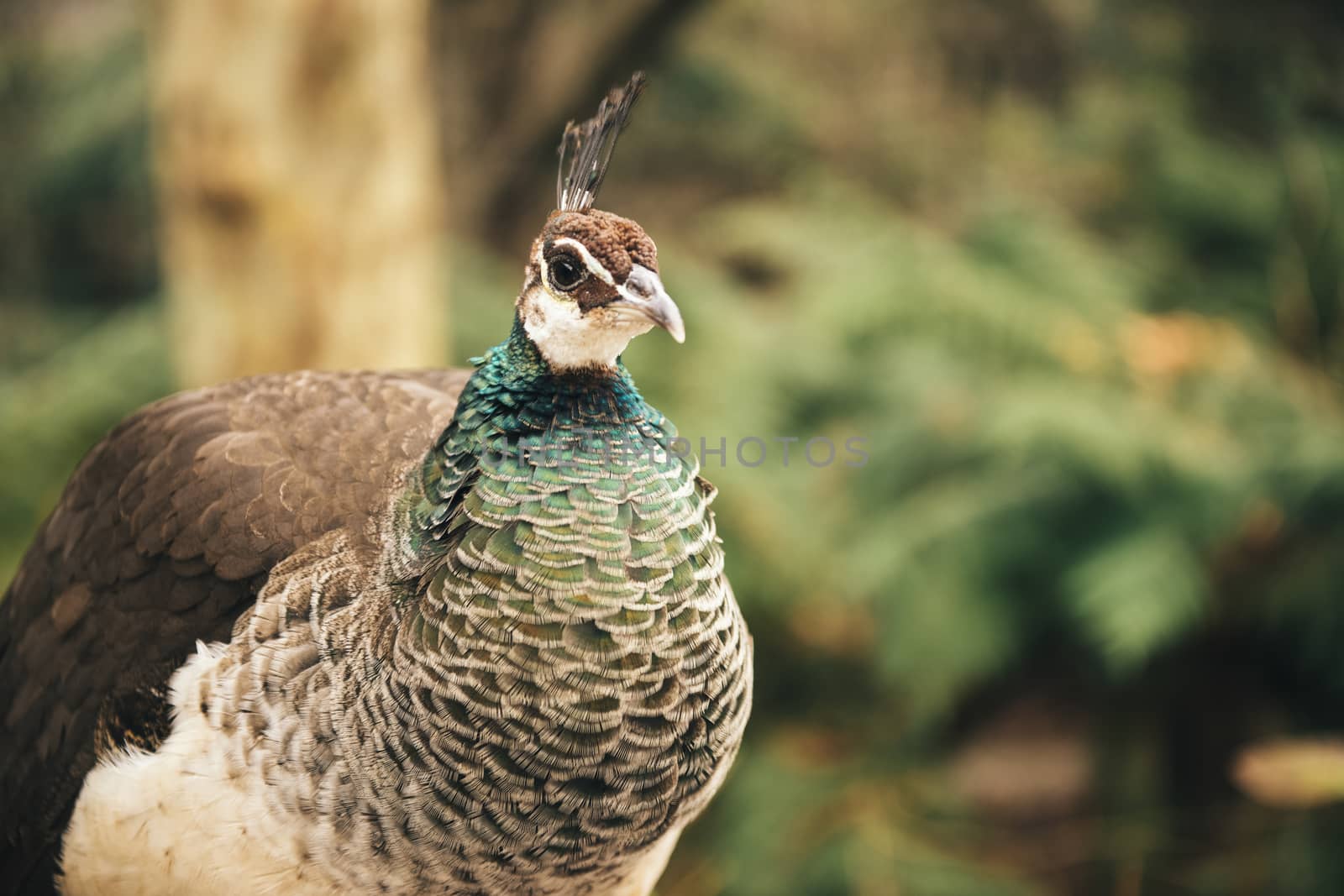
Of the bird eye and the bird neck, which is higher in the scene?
the bird eye

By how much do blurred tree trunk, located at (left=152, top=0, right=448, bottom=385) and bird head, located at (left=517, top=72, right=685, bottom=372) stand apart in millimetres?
1728

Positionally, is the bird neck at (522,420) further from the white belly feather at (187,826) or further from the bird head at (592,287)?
the white belly feather at (187,826)

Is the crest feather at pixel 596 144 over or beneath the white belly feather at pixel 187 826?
over

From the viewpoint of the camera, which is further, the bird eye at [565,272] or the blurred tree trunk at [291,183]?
the blurred tree trunk at [291,183]

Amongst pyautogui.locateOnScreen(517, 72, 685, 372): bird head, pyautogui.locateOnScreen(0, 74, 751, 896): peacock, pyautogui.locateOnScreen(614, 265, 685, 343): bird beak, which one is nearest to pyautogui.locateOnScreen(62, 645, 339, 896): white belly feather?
pyautogui.locateOnScreen(0, 74, 751, 896): peacock

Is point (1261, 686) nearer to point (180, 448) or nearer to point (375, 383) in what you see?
point (375, 383)

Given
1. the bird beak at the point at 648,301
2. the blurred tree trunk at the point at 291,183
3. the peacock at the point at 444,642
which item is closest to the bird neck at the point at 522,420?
the peacock at the point at 444,642

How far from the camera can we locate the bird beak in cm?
146

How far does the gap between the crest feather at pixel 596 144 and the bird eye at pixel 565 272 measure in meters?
0.12

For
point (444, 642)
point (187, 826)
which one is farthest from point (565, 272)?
point (187, 826)

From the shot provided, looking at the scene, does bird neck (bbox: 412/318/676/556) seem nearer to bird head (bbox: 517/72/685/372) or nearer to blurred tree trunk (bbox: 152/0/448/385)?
bird head (bbox: 517/72/685/372)

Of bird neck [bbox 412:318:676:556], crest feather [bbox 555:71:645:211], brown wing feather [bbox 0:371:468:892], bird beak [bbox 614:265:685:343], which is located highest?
crest feather [bbox 555:71:645:211]

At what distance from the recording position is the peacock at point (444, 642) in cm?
145

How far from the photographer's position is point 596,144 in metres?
1.60
